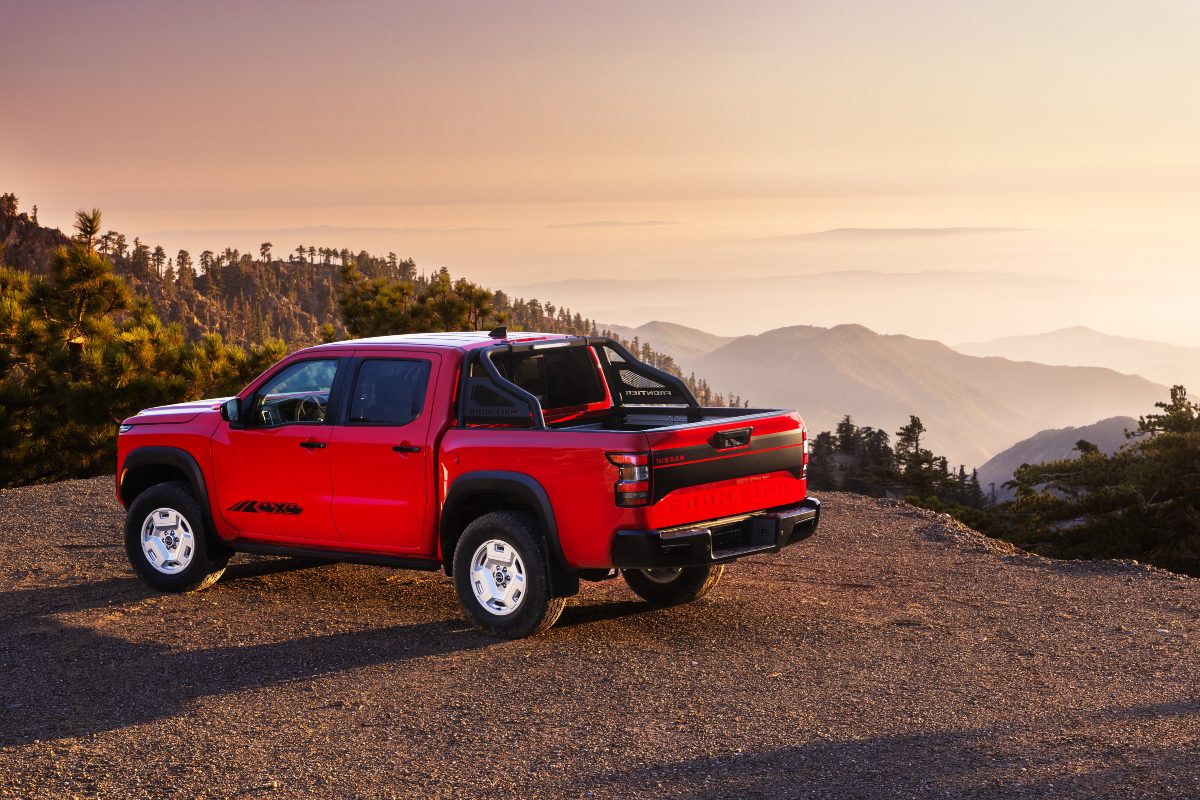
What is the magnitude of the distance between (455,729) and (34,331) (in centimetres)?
2424

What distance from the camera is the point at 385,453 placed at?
8484 mm

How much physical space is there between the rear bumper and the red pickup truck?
0.05ft

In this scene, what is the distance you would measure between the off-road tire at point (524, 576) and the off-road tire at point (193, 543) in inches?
105

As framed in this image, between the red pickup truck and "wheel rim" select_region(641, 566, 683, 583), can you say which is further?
"wheel rim" select_region(641, 566, 683, 583)

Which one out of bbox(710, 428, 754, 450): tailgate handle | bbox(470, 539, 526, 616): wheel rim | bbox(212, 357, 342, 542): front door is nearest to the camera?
bbox(710, 428, 754, 450): tailgate handle

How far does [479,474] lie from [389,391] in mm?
1122

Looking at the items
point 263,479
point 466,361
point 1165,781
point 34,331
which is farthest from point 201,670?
point 34,331

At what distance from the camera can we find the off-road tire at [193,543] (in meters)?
9.62

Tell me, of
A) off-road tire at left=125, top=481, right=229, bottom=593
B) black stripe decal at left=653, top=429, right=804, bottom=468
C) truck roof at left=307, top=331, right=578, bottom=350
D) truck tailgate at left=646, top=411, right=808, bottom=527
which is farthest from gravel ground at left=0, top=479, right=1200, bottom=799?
truck roof at left=307, top=331, right=578, bottom=350

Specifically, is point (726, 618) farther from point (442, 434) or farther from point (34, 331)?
point (34, 331)

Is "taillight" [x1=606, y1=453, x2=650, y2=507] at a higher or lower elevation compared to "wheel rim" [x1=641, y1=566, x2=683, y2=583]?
higher

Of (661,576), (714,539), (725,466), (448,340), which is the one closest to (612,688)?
(714,539)

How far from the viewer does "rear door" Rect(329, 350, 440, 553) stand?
839cm

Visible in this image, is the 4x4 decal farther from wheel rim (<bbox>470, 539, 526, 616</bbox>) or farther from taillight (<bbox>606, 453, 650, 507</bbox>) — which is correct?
taillight (<bbox>606, 453, 650, 507</bbox>)
